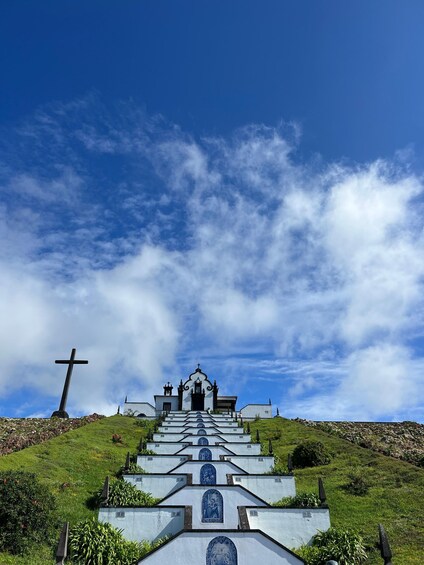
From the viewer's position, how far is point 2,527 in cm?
1734

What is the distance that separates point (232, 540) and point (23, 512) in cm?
831

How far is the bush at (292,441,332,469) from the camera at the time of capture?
33125mm

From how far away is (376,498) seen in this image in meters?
24.7

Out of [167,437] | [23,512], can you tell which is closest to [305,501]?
[23,512]

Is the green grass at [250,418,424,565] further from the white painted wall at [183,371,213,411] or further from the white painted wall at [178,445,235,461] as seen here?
the white painted wall at [183,371,213,411]

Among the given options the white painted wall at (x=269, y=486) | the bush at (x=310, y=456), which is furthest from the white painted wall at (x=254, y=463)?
the bush at (x=310, y=456)

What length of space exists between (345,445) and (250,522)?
768 inches

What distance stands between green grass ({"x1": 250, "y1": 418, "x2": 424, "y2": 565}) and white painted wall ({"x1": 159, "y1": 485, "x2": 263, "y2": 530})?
14.9ft

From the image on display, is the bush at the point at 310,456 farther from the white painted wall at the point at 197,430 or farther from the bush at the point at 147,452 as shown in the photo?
the bush at the point at 147,452

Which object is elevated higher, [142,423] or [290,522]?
[142,423]

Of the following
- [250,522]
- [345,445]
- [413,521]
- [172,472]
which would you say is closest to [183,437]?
[172,472]

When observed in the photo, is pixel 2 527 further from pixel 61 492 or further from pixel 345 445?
pixel 345 445

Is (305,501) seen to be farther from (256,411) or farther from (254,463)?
(256,411)

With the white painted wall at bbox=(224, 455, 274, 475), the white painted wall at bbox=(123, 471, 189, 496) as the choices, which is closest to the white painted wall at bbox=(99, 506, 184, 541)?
the white painted wall at bbox=(123, 471, 189, 496)
